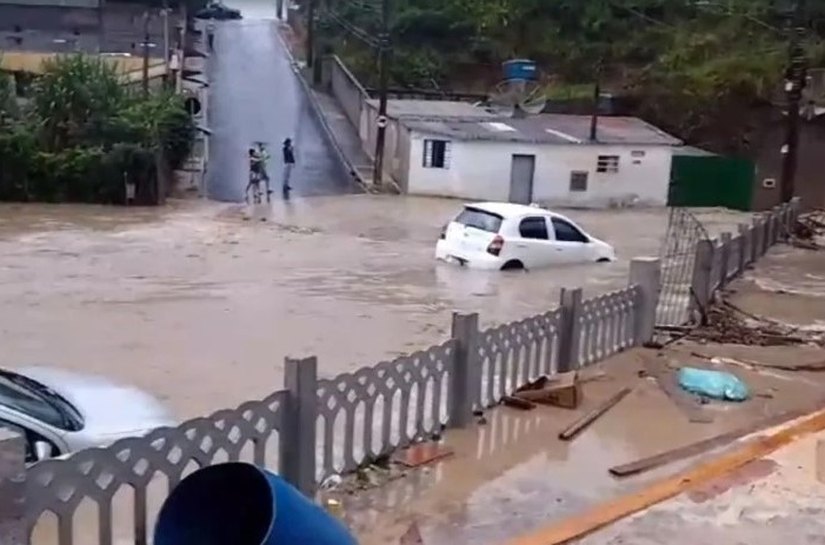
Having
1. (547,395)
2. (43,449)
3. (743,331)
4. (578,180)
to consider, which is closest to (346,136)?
(578,180)

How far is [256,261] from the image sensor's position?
20812 millimetres

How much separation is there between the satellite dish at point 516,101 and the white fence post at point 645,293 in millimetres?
27636

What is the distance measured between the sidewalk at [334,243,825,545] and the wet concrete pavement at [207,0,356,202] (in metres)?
22.5

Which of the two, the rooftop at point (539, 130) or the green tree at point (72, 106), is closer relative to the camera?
the green tree at point (72, 106)

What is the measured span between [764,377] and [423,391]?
193 inches

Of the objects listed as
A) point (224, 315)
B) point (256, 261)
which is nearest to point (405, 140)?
point (256, 261)

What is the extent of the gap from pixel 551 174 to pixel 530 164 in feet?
2.40

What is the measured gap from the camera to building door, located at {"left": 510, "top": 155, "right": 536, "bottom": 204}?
3403 cm

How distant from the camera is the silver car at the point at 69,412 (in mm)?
7031

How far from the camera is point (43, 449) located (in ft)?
22.9

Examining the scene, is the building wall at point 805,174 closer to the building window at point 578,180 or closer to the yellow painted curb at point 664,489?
the building window at point 578,180

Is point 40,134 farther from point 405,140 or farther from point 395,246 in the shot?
point 395,246

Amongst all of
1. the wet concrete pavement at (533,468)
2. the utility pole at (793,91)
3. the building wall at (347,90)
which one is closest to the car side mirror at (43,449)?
the wet concrete pavement at (533,468)

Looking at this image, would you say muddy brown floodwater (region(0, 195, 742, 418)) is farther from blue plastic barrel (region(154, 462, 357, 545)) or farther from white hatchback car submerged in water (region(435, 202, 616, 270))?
blue plastic barrel (region(154, 462, 357, 545))
